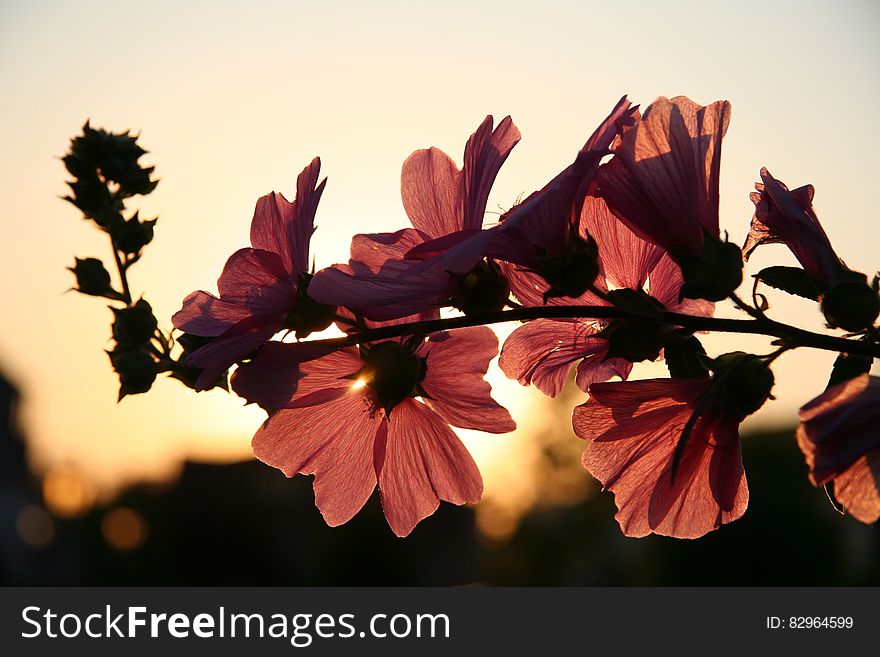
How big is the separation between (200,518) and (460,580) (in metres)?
16.1

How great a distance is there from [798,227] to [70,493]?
249 ft

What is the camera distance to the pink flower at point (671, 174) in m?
1.41

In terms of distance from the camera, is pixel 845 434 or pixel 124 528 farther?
pixel 124 528

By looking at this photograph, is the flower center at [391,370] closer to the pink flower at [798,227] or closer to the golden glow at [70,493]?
the pink flower at [798,227]

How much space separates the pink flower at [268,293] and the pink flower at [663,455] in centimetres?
45

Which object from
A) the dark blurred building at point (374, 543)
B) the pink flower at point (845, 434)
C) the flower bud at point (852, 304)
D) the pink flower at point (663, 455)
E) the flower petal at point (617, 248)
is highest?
the dark blurred building at point (374, 543)

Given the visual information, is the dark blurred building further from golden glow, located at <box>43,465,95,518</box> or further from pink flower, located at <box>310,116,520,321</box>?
pink flower, located at <box>310,116,520,321</box>

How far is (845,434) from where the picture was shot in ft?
3.84

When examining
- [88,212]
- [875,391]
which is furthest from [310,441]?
[875,391]

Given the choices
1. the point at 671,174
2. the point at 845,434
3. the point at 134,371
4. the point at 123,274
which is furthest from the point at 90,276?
the point at 845,434

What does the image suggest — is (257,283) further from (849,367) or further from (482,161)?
(849,367)

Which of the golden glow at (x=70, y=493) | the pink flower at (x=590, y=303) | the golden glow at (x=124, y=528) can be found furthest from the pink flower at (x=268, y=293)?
the golden glow at (x=70, y=493)

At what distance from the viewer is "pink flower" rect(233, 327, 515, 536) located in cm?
165
